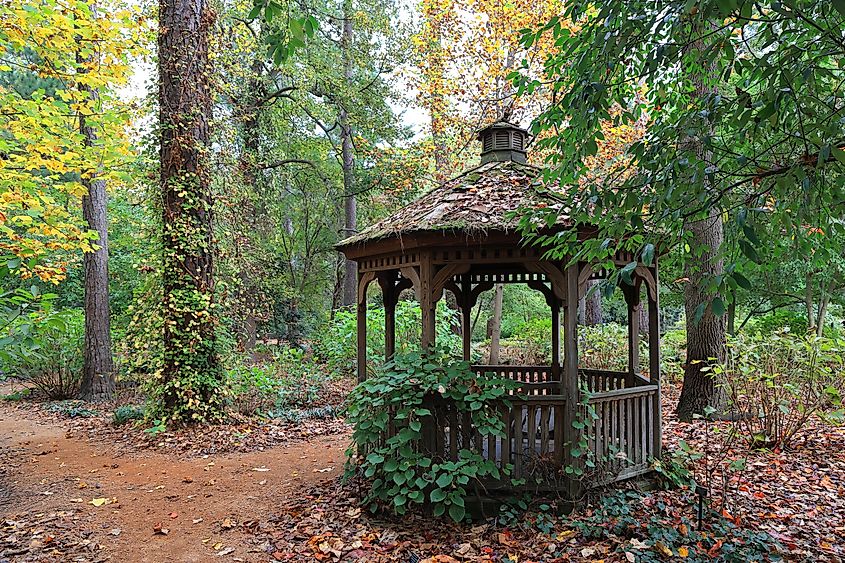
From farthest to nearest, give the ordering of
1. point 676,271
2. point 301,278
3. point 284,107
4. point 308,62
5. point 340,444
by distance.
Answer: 1. point 301,278
2. point 284,107
3. point 308,62
4. point 676,271
5. point 340,444

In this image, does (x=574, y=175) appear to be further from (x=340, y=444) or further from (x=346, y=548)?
(x=340, y=444)

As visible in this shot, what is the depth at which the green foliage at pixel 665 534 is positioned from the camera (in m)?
3.84

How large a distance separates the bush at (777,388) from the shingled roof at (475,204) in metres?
3.04

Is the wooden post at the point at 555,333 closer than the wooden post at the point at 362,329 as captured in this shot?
No

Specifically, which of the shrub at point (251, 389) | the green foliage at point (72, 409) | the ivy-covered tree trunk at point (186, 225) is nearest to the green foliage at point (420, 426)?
the ivy-covered tree trunk at point (186, 225)

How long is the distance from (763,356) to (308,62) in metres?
11.4

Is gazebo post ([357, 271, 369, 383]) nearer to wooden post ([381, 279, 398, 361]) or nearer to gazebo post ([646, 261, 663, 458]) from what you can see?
wooden post ([381, 279, 398, 361])

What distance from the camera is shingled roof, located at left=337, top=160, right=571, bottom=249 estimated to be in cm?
471

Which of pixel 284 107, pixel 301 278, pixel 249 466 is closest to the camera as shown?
pixel 249 466

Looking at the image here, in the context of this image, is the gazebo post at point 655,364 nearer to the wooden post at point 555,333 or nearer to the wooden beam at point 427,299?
the wooden post at point 555,333

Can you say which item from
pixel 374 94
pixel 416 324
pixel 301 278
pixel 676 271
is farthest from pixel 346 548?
pixel 301 278

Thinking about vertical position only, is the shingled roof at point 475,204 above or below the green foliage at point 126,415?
above

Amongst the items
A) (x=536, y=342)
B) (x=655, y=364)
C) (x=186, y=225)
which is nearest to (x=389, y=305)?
(x=655, y=364)

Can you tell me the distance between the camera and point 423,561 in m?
3.94
